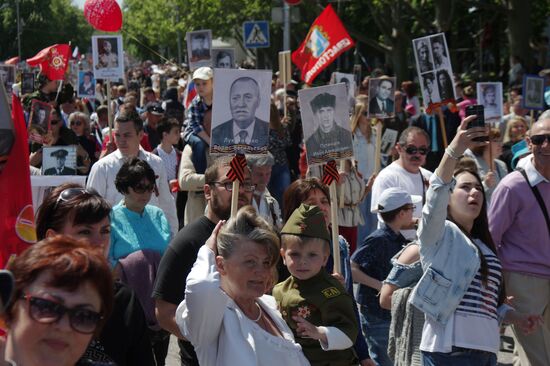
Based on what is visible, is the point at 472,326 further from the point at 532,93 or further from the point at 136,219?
the point at 532,93

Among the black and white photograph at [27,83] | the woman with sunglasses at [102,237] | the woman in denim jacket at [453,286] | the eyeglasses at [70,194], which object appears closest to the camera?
the woman with sunglasses at [102,237]

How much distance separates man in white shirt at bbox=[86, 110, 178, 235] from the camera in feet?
25.1

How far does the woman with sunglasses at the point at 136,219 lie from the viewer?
5.83 m

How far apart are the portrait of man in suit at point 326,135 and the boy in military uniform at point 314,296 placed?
1.73 meters

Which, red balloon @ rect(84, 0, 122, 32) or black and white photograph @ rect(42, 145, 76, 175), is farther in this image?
red balloon @ rect(84, 0, 122, 32)

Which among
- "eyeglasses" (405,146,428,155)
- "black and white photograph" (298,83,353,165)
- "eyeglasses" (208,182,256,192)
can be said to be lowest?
"eyeglasses" (405,146,428,155)

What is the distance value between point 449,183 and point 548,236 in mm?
1829

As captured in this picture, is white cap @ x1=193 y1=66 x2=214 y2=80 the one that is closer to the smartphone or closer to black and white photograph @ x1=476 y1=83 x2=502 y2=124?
black and white photograph @ x1=476 y1=83 x2=502 y2=124

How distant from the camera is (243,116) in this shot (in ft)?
19.7

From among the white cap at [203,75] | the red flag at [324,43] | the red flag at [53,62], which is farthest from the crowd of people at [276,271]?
the red flag at [53,62]

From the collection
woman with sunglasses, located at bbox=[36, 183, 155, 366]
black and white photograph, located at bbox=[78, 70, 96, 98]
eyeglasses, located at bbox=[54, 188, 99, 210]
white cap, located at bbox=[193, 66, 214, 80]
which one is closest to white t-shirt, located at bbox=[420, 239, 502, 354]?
woman with sunglasses, located at bbox=[36, 183, 155, 366]

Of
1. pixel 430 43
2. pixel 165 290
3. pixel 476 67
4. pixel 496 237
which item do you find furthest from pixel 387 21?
pixel 165 290

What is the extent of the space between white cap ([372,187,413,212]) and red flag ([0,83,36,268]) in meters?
3.06

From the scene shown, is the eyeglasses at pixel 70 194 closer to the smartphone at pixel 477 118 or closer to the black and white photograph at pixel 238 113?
the black and white photograph at pixel 238 113
